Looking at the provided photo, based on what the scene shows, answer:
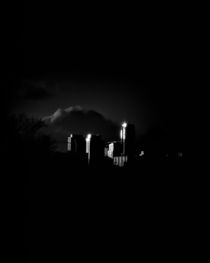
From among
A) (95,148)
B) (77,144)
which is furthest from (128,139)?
(77,144)

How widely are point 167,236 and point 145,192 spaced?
9.42 ft

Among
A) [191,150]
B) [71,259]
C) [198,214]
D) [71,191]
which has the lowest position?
[71,259]

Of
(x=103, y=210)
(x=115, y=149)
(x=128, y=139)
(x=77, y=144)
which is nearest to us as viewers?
(x=103, y=210)

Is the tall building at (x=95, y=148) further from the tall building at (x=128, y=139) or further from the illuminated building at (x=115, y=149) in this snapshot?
the tall building at (x=128, y=139)

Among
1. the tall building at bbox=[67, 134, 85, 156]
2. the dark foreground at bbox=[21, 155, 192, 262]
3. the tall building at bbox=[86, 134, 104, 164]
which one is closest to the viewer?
the dark foreground at bbox=[21, 155, 192, 262]

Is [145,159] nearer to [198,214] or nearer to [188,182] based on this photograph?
[188,182]

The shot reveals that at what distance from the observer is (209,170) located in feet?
50.3

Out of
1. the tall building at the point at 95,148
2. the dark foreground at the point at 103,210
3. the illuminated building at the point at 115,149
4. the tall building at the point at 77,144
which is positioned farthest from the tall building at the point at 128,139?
the tall building at the point at 77,144

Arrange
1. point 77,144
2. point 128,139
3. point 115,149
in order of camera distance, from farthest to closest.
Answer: point 115,149 < point 77,144 < point 128,139

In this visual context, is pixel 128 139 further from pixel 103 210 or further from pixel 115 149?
pixel 103 210

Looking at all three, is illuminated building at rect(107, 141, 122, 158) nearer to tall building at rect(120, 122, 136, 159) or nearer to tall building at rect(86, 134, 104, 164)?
tall building at rect(120, 122, 136, 159)

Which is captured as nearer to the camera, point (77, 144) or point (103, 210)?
point (103, 210)

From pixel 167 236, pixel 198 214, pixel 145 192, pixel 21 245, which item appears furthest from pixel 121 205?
pixel 21 245

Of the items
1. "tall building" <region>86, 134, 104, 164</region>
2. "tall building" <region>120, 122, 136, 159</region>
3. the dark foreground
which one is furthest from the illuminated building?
the dark foreground
